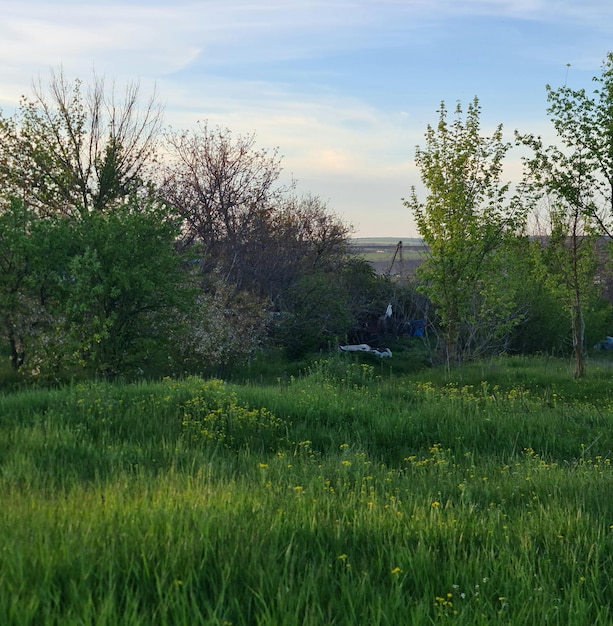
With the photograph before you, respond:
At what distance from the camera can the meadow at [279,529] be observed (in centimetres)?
269

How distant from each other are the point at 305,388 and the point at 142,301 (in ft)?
16.9

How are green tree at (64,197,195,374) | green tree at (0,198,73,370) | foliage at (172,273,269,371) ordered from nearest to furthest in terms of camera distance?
green tree at (64,197,195,374), green tree at (0,198,73,370), foliage at (172,273,269,371)

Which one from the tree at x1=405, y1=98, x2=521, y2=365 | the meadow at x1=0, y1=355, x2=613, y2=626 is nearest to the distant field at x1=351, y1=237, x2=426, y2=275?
the tree at x1=405, y1=98, x2=521, y2=365

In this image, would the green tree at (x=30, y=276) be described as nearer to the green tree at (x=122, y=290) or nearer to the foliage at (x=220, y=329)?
the green tree at (x=122, y=290)

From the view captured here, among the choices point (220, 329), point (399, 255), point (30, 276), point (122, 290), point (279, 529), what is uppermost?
point (399, 255)

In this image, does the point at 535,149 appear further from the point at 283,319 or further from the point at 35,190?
the point at 35,190

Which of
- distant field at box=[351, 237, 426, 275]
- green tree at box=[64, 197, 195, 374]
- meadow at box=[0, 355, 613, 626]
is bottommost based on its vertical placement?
meadow at box=[0, 355, 613, 626]

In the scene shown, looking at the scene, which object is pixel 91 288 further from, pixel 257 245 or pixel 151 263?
pixel 257 245

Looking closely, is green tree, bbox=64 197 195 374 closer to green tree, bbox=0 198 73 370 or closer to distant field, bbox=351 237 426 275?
green tree, bbox=0 198 73 370

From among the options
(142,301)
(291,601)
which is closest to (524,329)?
(142,301)

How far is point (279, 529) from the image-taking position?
340 cm

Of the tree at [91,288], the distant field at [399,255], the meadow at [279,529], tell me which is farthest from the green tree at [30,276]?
the distant field at [399,255]

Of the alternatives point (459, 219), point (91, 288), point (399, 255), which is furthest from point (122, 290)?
point (399, 255)

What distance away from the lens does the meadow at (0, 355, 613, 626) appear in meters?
2.69
